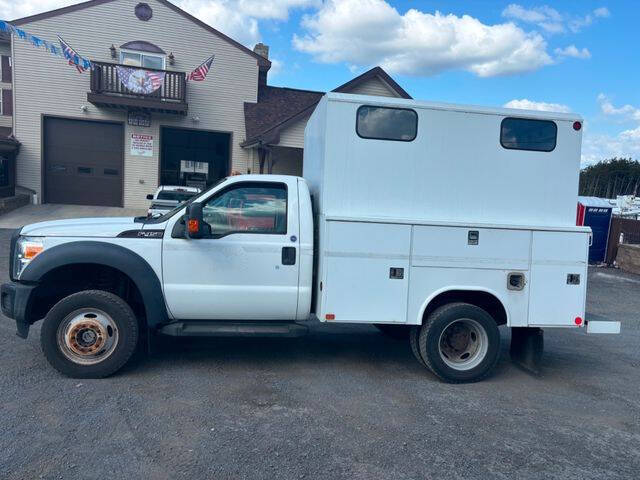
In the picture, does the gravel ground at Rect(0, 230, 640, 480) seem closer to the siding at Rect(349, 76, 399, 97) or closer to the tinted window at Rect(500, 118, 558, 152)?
the tinted window at Rect(500, 118, 558, 152)

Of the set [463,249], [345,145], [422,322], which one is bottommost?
[422,322]

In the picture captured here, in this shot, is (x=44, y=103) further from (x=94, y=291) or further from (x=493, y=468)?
(x=493, y=468)

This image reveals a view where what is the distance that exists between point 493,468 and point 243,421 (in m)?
1.89

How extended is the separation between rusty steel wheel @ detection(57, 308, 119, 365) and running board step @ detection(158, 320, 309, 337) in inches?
18.7

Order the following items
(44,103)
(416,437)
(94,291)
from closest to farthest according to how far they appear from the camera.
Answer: (416,437)
(94,291)
(44,103)

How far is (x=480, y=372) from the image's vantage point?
557 cm

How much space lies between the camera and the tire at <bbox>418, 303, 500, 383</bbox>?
214 inches

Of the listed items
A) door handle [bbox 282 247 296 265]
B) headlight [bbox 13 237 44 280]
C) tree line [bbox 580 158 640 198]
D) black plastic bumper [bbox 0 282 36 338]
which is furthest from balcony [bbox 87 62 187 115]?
tree line [bbox 580 158 640 198]

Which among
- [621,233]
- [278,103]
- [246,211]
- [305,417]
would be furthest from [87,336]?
[278,103]

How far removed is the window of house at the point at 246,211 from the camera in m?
5.37

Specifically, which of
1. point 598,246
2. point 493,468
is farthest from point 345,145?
point 598,246

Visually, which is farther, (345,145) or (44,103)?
(44,103)

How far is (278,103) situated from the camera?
863 inches

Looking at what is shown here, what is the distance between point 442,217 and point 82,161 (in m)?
18.3
